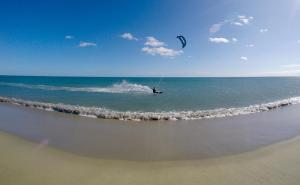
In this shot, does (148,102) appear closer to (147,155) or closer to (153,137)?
(153,137)

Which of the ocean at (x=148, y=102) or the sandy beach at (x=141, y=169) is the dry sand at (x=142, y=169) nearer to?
the sandy beach at (x=141, y=169)

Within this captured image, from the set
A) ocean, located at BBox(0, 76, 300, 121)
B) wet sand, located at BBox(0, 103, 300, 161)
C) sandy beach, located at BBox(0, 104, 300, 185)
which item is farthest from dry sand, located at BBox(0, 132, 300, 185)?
ocean, located at BBox(0, 76, 300, 121)

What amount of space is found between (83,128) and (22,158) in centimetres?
369

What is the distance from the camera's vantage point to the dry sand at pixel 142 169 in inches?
163

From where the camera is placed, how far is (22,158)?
5.22 meters

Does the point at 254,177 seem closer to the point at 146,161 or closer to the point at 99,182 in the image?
the point at 146,161

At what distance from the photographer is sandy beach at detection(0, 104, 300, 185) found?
4273 mm

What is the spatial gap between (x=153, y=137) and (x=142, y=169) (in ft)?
9.72

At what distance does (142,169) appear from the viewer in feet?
15.6

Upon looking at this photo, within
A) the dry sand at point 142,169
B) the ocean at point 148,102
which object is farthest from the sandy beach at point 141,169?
the ocean at point 148,102

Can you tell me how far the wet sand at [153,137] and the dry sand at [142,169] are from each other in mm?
467

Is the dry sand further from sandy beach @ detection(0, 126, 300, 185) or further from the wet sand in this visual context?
the wet sand

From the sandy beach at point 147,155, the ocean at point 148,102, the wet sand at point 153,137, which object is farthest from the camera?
the ocean at point 148,102

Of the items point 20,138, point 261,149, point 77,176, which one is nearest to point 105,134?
point 20,138
